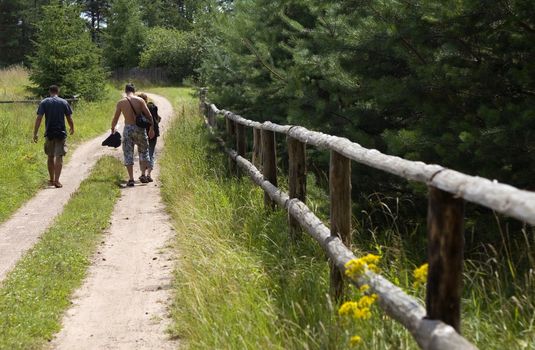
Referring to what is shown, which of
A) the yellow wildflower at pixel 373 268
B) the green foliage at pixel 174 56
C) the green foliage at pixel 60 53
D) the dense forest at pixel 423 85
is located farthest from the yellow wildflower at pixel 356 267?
the green foliage at pixel 174 56

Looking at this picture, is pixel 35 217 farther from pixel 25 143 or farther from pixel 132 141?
pixel 25 143

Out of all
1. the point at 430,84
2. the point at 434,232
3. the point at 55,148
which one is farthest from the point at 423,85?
the point at 55,148

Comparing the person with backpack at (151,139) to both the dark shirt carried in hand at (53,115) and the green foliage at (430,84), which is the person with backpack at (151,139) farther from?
the green foliage at (430,84)

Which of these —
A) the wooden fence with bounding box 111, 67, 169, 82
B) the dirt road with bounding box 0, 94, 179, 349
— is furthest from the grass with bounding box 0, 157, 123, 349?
the wooden fence with bounding box 111, 67, 169, 82

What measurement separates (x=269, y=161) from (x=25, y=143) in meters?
11.3

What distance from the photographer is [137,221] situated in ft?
31.4

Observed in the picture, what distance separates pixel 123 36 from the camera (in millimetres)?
66000

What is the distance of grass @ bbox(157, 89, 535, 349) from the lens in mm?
3393

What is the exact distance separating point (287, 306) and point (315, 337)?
0.68m

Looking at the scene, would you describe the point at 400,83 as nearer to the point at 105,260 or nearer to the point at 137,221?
the point at 105,260

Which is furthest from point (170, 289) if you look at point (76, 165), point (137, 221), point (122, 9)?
point (122, 9)

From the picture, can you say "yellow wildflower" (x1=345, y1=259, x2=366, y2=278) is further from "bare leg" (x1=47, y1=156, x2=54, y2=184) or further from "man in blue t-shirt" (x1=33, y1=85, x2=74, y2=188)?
"bare leg" (x1=47, y1=156, x2=54, y2=184)

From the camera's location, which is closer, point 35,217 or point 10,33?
point 35,217

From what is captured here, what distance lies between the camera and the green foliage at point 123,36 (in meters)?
64.9
